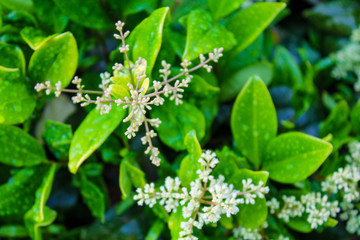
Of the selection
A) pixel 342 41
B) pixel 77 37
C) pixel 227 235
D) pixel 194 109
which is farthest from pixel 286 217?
pixel 342 41

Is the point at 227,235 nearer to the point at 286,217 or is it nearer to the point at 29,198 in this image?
the point at 286,217

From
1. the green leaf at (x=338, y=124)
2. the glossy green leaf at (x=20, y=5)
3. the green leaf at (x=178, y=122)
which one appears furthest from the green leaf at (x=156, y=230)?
the glossy green leaf at (x=20, y=5)

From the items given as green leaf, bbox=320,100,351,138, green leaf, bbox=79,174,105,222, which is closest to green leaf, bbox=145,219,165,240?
green leaf, bbox=79,174,105,222

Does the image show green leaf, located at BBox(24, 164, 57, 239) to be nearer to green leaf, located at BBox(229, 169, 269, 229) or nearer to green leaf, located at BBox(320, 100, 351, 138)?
green leaf, located at BBox(229, 169, 269, 229)

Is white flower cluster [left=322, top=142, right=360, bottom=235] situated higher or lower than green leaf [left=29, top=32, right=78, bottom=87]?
lower

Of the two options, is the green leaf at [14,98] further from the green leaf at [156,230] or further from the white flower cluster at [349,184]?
the white flower cluster at [349,184]

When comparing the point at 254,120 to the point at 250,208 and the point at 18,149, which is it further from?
the point at 18,149
